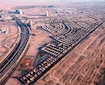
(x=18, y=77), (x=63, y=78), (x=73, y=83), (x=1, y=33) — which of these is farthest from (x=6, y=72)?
(x=1, y=33)

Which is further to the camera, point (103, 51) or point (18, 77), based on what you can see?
point (103, 51)

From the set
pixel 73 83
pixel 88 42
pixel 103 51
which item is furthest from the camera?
pixel 88 42

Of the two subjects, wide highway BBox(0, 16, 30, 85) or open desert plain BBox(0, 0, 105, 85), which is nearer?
open desert plain BBox(0, 0, 105, 85)

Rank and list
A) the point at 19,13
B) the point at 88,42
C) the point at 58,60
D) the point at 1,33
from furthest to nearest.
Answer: the point at 19,13 → the point at 1,33 → the point at 88,42 → the point at 58,60

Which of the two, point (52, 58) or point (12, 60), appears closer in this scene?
point (12, 60)

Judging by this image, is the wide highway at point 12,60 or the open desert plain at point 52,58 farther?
the wide highway at point 12,60

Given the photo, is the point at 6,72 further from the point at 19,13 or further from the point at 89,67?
the point at 19,13

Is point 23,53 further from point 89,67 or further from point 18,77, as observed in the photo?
point 89,67

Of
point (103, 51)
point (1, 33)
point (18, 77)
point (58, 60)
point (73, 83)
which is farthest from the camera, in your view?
point (1, 33)

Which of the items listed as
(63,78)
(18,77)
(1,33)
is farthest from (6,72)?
(1,33)
